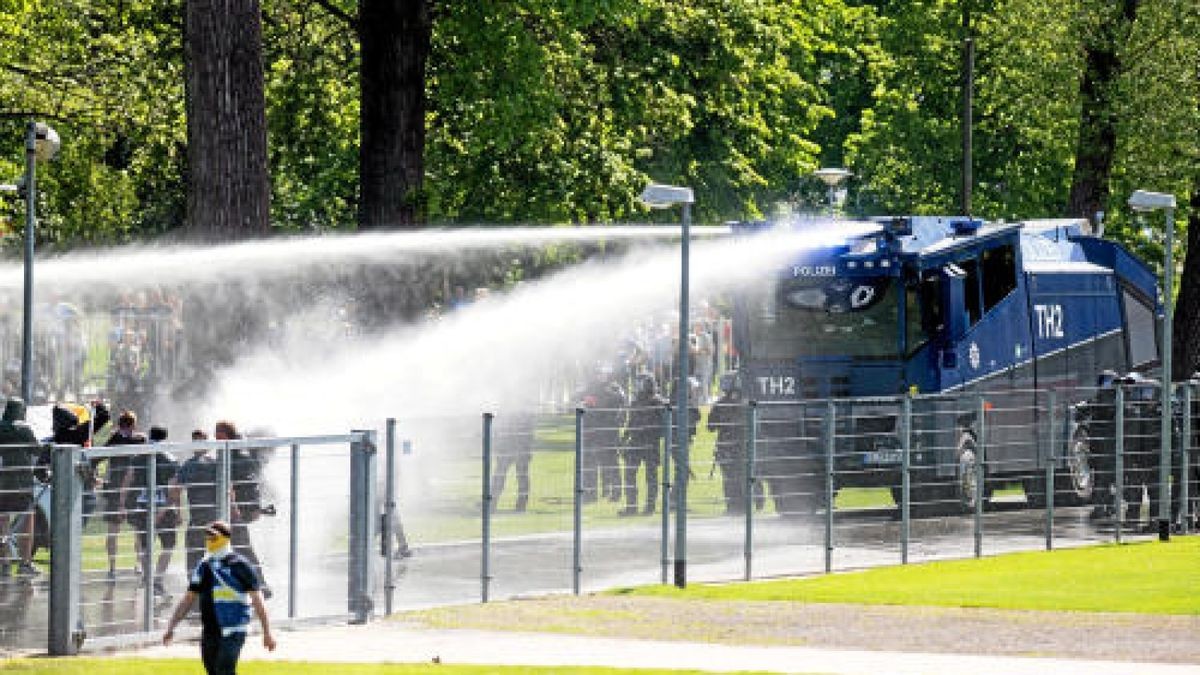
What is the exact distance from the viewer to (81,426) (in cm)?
2420

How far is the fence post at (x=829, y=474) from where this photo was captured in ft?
83.0

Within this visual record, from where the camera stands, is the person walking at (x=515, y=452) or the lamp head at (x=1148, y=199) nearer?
the person walking at (x=515, y=452)

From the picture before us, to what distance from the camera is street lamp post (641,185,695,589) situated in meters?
22.6

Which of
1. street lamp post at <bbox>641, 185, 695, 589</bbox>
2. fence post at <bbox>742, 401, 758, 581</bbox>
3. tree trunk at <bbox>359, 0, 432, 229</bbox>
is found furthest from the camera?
tree trunk at <bbox>359, 0, 432, 229</bbox>

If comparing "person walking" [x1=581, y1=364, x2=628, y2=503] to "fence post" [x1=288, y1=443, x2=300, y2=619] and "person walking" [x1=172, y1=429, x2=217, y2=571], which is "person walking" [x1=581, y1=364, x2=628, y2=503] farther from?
"person walking" [x1=172, y1=429, x2=217, y2=571]

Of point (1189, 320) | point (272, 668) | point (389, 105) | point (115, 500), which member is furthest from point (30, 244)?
point (1189, 320)

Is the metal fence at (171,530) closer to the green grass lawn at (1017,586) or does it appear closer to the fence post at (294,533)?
the fence post at (294,533)

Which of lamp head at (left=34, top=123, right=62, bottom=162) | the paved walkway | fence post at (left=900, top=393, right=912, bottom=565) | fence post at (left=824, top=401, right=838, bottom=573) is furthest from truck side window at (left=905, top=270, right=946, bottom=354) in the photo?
the paved walkway

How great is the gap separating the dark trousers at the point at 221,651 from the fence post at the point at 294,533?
502 centimetres

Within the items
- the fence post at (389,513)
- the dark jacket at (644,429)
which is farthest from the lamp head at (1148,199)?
the fence post at (389,513)

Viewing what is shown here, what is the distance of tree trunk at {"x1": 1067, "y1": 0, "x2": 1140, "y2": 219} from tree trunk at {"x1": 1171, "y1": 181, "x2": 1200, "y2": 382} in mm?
1720

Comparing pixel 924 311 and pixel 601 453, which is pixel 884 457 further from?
pixel 924 311

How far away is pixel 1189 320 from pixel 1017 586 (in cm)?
1927

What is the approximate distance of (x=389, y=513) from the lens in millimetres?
21922
